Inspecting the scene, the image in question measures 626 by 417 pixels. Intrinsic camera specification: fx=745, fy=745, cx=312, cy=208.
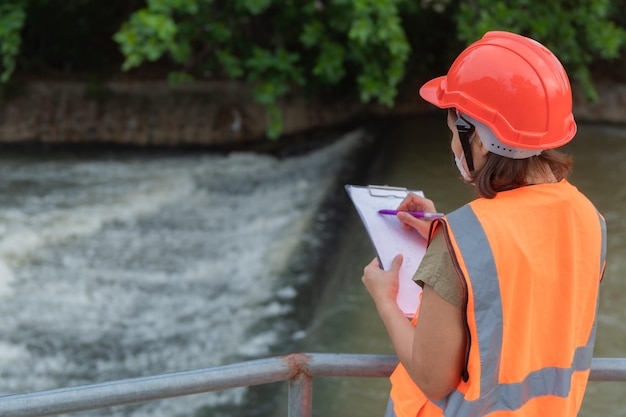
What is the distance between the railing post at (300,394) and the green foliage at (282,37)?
4281 mm

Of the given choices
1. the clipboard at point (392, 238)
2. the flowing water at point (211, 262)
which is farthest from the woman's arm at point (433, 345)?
the flowing water at point (211, 262)

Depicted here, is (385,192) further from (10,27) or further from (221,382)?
(10,27)

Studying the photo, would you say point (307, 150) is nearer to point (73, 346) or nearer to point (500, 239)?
point (73, 346)

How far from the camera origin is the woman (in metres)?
1.05

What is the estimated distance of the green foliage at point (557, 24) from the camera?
6.14 m

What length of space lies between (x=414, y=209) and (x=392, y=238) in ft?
0.34

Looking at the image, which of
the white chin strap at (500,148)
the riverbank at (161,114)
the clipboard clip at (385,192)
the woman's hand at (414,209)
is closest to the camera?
the white chin strap at (500,148)

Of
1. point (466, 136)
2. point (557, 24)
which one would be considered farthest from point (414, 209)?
point (557, 24)

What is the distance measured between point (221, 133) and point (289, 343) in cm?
474

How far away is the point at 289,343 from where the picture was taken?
4.61 meters

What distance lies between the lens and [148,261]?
6.05 meters

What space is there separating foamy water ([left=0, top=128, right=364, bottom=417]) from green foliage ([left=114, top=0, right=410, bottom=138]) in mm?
977

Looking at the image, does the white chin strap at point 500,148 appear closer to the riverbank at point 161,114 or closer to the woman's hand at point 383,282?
the woman's hand at point 383,282

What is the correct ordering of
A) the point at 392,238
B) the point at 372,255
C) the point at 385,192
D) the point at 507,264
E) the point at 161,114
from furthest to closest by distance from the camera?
the point at 161,114 < the point at 372,255 < the point at 385,192 < the point at 392,238 < the point at 507,264
